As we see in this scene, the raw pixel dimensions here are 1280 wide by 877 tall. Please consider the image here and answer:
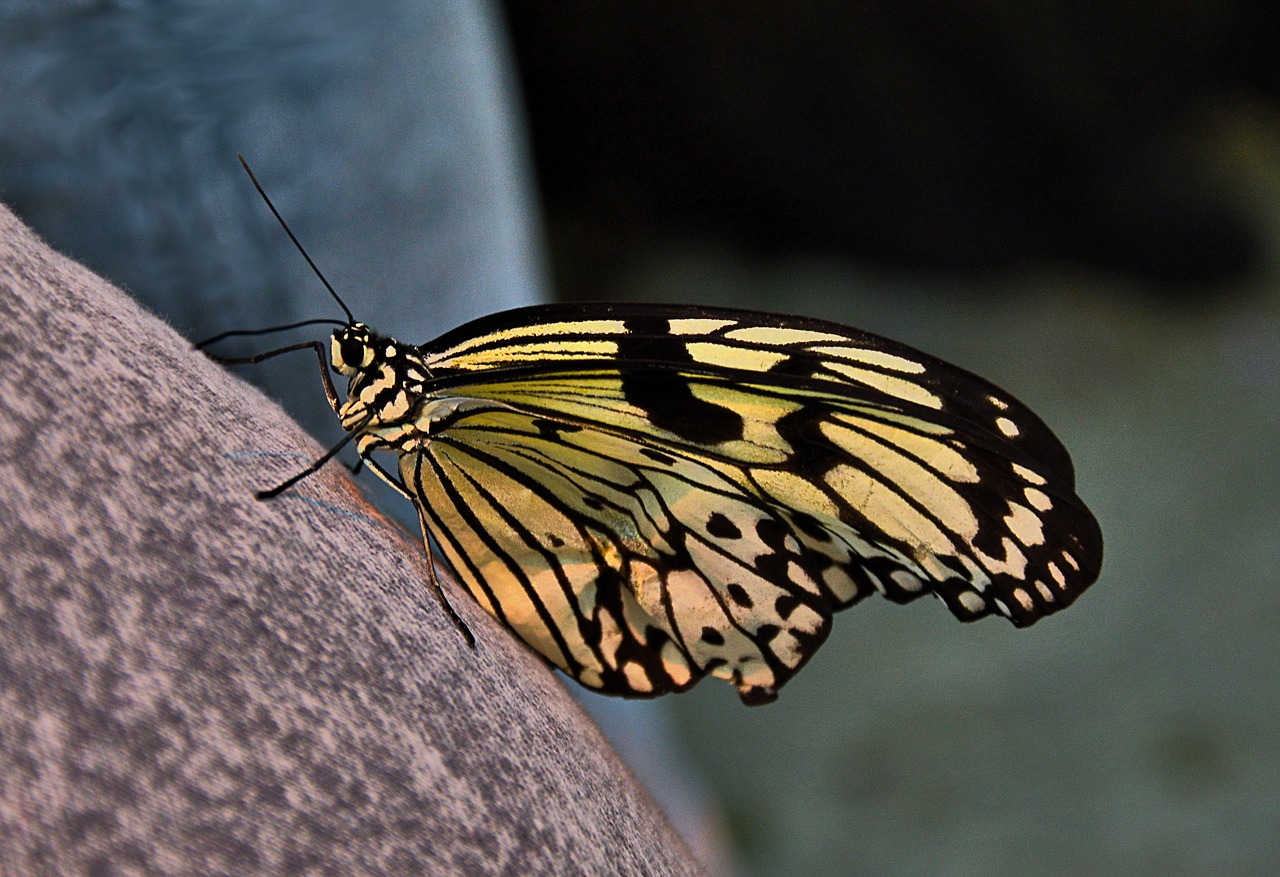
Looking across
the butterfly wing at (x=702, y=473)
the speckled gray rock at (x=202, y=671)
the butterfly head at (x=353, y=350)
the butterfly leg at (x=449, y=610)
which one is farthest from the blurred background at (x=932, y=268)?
the speckled gray rock at (x=202, y=671)

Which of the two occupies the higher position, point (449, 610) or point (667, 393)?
point (667, 393)

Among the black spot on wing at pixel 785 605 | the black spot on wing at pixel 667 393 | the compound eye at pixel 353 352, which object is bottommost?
the black spot on wing at pixel 785 605

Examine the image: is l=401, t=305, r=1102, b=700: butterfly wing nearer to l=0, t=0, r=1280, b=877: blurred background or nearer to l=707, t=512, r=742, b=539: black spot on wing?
l=707, t=512, r=742, b=539: black spot on wing

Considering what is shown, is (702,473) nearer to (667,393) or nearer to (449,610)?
(667,393)

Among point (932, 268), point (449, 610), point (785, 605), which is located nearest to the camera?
point (449, 610)

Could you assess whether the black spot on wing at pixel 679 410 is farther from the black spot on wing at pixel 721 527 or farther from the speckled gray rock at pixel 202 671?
the speckled gray rock at pixel 202 671

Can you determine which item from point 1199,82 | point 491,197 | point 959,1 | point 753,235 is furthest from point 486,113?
point 1199,82

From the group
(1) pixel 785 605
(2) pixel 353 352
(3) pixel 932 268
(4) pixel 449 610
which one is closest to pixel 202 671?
(4) pixel 449 610
